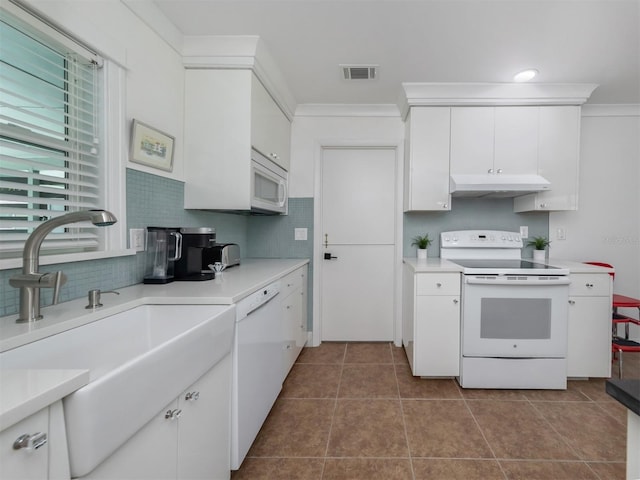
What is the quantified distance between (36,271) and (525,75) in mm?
3236

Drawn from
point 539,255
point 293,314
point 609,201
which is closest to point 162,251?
point 293,314

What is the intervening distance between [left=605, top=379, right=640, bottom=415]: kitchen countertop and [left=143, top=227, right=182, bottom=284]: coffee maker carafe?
5.82ft

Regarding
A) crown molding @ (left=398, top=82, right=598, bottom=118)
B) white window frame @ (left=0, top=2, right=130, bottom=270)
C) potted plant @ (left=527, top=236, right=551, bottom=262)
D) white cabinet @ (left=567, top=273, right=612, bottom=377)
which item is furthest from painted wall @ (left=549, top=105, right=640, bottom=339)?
white window frame @ (left=0, top=2, right=130, bottom=270)

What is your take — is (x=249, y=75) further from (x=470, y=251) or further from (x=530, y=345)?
(x=530, y=345)

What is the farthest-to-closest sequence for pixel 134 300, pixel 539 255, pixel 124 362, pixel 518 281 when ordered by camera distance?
pixel 539 255 < pixel 518 281 < pixel 134 300 < pixel 124 362

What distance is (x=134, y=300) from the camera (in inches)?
52.1

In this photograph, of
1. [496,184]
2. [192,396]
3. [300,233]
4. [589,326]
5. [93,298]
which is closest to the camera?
[192,396]

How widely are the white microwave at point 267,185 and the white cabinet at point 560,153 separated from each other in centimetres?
228

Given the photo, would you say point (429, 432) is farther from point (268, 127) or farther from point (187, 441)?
point (268, 127)

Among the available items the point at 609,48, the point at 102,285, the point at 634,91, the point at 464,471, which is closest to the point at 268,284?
the point at 102,285

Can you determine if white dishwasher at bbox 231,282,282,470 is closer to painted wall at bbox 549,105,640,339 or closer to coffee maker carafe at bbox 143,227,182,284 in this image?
coffee maker carafe at bbox 143,227,182,284

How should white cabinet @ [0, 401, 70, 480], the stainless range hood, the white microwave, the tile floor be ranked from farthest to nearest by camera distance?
1. the stainless range hood
2. the white microwave
3. the tile floor
4. white cabinet @ [0, 401, 70, 480]

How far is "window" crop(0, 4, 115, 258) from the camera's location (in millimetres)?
1105

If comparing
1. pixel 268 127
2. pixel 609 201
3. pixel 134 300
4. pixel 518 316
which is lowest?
pixel 518 316
